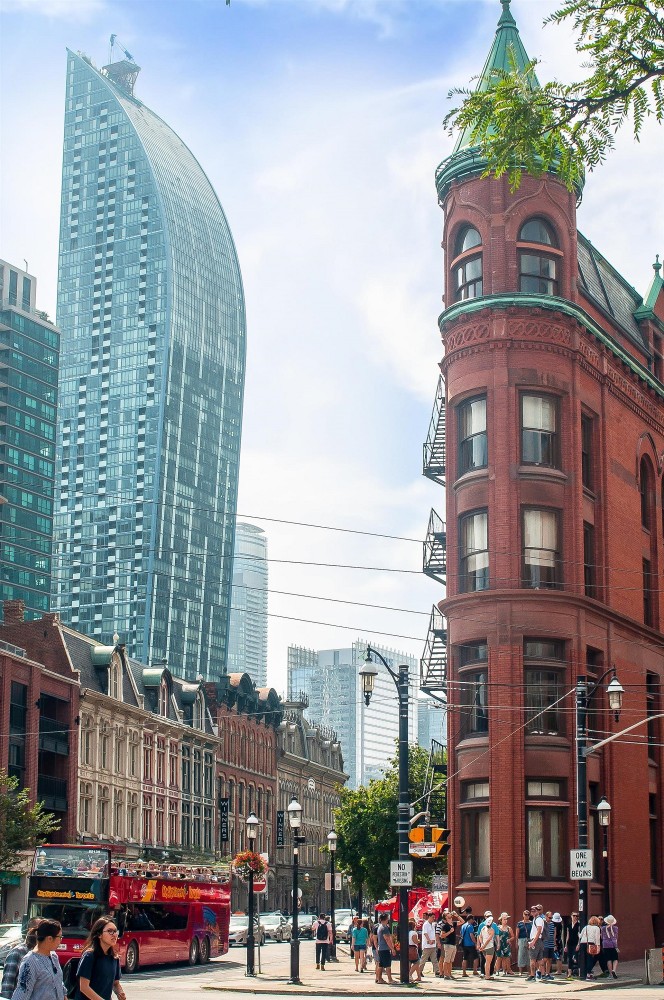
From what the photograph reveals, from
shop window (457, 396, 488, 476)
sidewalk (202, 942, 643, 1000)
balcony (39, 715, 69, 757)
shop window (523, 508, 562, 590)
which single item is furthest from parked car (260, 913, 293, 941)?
shop window (457, 396, 488, 476)

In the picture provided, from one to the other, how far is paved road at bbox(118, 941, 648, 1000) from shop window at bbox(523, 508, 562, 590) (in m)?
14.1

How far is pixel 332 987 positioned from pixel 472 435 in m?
21.0

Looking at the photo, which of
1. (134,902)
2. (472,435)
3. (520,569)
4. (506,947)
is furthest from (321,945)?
(472,435)

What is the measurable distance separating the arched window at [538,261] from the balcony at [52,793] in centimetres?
4099

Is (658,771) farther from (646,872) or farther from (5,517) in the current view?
(5,517)

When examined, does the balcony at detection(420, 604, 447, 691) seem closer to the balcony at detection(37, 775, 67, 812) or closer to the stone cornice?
the stone cornice

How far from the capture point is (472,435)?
165ft

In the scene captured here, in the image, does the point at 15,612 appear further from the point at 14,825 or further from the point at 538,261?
the point at 538,261

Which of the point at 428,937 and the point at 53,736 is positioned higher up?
the point at 53,736

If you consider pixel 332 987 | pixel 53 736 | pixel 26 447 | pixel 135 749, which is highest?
pixel 26 447

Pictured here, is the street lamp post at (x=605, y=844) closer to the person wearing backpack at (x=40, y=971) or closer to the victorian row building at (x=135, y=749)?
the victorian row building at (x=135, y=749)

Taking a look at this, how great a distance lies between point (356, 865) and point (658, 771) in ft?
98.9

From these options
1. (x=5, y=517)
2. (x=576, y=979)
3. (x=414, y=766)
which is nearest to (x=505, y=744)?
(x=576, y=979)

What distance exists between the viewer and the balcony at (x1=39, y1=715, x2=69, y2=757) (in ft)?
254
